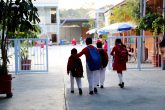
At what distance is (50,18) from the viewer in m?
71.2

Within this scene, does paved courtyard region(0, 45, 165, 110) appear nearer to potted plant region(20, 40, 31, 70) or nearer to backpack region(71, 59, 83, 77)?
backpack region(71, 59, 83, 77)

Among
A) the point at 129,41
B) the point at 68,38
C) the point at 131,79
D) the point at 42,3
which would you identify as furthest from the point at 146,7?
the point at 68,38

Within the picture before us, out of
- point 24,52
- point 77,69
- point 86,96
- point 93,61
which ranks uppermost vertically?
point 24,52

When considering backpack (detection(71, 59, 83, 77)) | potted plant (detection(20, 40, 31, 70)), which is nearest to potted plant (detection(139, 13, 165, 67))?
potted plant (detection(20, 40, 31, 70))

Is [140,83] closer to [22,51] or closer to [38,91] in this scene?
[38,91]

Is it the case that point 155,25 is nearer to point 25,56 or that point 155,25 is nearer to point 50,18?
point 25,56

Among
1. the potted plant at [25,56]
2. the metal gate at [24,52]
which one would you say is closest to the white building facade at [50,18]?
the metal gate at [24,52]

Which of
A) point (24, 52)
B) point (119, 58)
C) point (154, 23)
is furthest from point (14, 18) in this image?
point (154, 23)

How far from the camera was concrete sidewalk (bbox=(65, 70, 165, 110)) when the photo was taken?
385 inches

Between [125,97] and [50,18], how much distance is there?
Answer: 60.8 meters

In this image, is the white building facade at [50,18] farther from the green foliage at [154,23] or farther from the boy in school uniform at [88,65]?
the boy in school uniform at [88,65]

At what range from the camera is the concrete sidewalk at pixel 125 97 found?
9.78 m

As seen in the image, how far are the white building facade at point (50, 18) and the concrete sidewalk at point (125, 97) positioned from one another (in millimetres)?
55129

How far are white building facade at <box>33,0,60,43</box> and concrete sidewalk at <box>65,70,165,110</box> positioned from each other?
2170 inches
